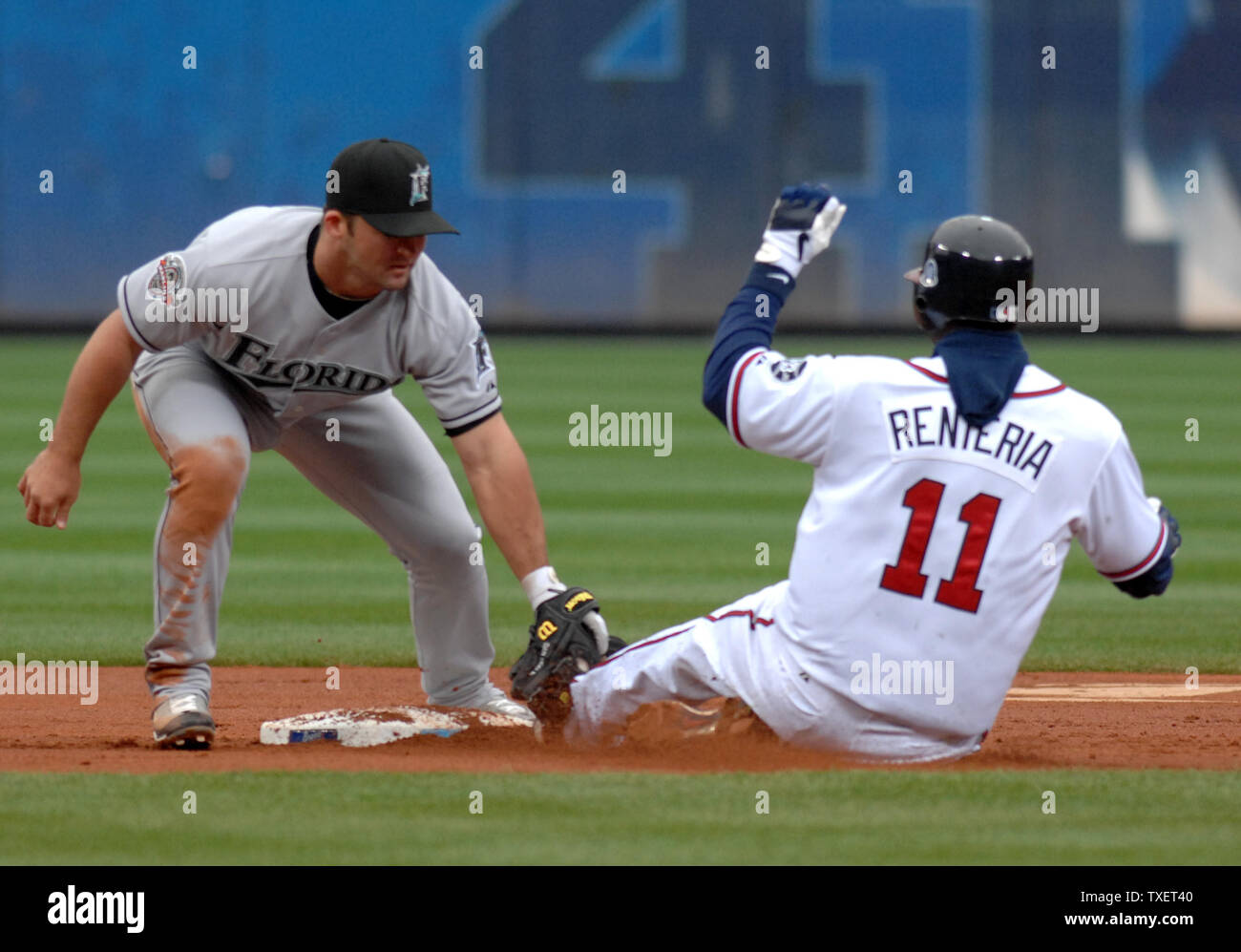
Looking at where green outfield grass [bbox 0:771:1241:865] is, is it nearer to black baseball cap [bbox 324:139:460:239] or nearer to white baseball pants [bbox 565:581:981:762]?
white baseball pants [bbox 565:581:981:762]

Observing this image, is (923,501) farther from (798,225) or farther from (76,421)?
(76,421)

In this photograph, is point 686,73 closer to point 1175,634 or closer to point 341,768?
point 1175,634

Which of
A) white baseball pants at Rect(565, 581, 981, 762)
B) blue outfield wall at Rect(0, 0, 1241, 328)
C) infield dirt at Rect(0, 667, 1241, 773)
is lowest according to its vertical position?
infield dirt at Rect(0, 667, 1241, 773)

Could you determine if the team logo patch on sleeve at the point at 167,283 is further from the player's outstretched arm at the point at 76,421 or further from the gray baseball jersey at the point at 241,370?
the player's outstretched arm at the point at 76,421

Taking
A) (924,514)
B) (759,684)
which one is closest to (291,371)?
(759,684)

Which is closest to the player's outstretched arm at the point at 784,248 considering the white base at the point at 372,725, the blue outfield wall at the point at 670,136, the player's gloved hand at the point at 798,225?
the player's gloved hand at the point at 798,225
